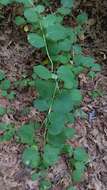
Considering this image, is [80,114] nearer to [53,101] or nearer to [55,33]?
[53,101]

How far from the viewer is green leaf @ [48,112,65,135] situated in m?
2.42

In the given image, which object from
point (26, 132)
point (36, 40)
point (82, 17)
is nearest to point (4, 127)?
point (26, 132)

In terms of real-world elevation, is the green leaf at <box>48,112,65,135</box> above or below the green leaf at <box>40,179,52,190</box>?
above

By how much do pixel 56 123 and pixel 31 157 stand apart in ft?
0.93

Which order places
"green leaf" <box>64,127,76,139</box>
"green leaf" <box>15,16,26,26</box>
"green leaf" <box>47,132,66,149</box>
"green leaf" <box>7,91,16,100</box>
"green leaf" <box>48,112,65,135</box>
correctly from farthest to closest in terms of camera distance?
"green leaf" <box>15,16,26,26</box> < "green leaf" <box>7,91,16,100</box> < "green leaf" <box>64,127,76,139</box> < "green leaf" <box>47,132,66,149</box> < "green leaf" <box>48,112,65,135</box>

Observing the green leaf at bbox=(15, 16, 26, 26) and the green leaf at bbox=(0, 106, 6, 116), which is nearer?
the green leaf at bbox=(0, 106, 6, 116)

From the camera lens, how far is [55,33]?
2604 millimetres

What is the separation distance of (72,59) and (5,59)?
540mm

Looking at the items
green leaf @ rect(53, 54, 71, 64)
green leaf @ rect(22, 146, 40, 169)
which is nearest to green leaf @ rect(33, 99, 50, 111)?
green leaf @ rect(22, 146, 40, 169)

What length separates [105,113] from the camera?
119 inches

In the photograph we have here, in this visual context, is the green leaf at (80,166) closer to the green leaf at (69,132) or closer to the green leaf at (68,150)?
the green leaf at (68,150)

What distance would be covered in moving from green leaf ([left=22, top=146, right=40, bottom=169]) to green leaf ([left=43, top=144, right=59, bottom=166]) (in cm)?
6

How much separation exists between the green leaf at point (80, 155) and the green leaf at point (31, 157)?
0.93ft

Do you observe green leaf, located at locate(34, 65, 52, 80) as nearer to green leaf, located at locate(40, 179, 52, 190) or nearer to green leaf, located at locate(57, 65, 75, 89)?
green leaf, located at locate(57, 65, 75, 89)
